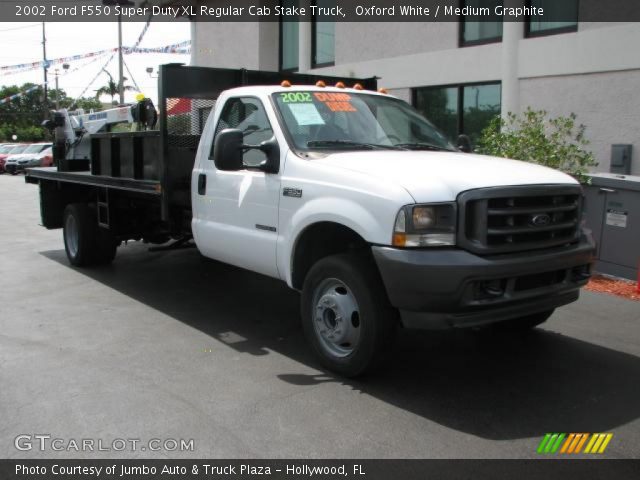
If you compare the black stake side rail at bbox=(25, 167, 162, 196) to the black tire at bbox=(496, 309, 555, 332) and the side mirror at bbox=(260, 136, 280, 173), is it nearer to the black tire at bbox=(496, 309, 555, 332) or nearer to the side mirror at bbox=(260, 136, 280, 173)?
the side mirror at bbox=(260, 136, 280, 173)

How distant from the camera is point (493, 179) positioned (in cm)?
434

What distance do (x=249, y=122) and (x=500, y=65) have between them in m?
6.99

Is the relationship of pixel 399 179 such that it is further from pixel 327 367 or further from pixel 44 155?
pixel 44 155

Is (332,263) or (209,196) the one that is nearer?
(332,263)

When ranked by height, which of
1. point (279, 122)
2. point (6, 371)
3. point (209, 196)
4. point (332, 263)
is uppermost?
point (279, 122)

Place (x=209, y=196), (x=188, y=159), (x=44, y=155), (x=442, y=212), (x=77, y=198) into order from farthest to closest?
(x=44, y=155) < (x=77, y=198) < (x=188, y=159) < (x=209, y=196) < (x=442, y=212)

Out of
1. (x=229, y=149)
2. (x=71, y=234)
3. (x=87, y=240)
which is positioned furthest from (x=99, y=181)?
(x=229, y=149)

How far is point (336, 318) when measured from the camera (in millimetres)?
4723

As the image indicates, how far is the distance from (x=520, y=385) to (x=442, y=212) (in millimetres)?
1483

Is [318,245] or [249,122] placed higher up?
[249,122]

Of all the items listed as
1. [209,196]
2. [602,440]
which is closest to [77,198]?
[209,196]

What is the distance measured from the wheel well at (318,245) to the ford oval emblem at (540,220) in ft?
3.94

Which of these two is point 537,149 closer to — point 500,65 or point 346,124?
point 500,65

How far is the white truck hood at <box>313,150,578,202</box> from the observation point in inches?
165
